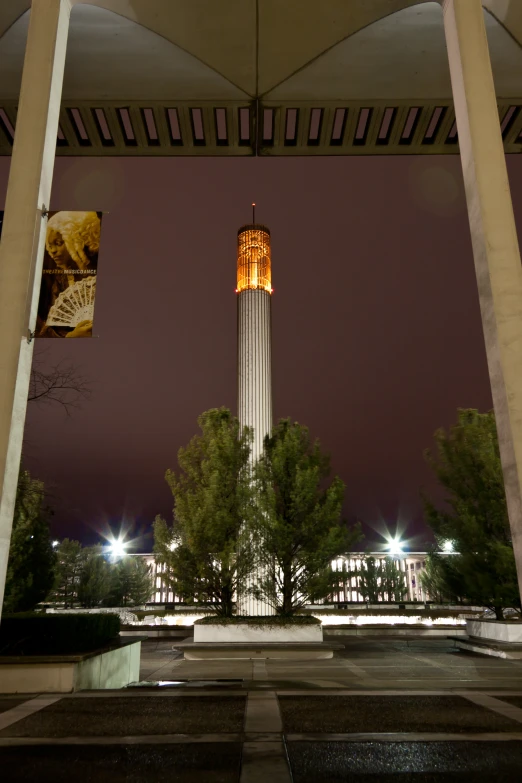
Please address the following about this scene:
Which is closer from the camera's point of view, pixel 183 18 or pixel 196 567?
pixel 183 18

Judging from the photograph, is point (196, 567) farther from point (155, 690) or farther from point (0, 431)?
point (0, 431)

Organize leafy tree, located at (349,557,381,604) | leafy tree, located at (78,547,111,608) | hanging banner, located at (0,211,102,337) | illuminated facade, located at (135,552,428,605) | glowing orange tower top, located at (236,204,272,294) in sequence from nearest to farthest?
1. hanging banner, located at (0,211,102,337)
2. glowing orange tower top, located at (236,204,272,294)
3. leafy tree, located at (78,547,111,608)
4. leafy tree, located at (349,557,381,604)
5. illuminated facade, located at (135,552,428,605)

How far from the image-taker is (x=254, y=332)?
140 feet

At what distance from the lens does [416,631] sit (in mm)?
25797

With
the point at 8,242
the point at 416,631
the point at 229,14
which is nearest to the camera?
the point at 8,242

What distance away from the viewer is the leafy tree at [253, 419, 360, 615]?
21.0 metres

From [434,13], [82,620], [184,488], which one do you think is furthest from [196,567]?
[434,13]

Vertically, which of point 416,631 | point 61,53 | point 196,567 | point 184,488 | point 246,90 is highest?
point 246,90

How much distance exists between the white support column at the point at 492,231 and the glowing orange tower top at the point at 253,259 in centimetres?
3677

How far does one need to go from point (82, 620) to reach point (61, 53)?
8.60 meters

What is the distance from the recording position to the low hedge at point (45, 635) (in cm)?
928

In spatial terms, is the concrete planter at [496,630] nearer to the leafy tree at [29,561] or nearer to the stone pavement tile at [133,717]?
the stone pavement tile at [133,717]

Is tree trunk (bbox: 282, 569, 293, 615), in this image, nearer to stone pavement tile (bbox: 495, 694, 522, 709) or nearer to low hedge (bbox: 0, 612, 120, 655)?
low hedge (bbox: 0, 612, 120, 655)

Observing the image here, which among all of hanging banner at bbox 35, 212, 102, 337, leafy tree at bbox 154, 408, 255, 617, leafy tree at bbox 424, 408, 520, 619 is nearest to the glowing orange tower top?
leafy tree at bbox 154, 408, 255, 617
